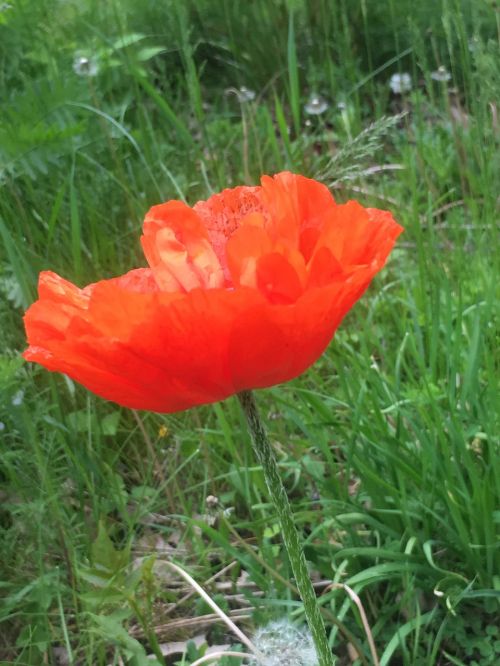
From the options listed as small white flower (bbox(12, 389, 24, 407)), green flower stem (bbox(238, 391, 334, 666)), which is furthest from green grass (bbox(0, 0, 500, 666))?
green flower stem (bbox(238, 391, 334, 666))

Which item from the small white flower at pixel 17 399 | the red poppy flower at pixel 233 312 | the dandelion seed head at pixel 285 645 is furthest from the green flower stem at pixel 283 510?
the small white flower at pixel 17 399

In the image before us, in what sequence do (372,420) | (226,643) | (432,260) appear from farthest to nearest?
(432,260)
(372,420)
(226,643)

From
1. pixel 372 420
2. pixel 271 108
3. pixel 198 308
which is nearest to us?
pixel 198 308

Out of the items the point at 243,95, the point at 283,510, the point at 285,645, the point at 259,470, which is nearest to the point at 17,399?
the point at 259,470

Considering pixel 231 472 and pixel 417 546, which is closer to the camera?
pixel 417 546

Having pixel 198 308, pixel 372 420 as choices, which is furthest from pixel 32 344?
pixel 372 420

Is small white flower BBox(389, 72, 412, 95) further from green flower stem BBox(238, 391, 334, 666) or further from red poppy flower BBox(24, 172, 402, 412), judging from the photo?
green flower stem BBox(238, 391, 334, 666)

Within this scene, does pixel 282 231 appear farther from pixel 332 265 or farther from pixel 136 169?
pixel 136 169

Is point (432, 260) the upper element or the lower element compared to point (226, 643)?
upper
